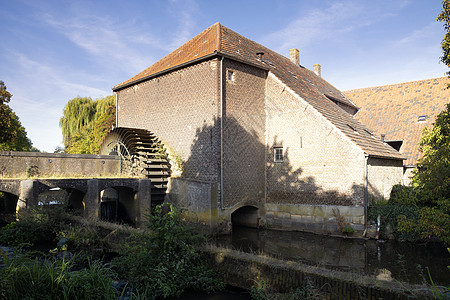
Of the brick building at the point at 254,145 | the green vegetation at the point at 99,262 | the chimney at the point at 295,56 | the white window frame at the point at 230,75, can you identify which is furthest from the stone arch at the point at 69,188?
the chimney at the point at 295,56

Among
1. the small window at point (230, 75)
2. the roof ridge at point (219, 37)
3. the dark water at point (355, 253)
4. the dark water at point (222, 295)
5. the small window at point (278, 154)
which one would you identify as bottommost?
the dark water at point (355, 253)

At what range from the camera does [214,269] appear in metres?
7.22

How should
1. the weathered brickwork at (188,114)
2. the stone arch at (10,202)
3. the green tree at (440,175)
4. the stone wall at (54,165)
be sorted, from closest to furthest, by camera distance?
1. the green tree at (440,175)
2. the stone wall at (54,165)
3. the weathered brickwork at (188,114)
4. the stone arch at (10,202)

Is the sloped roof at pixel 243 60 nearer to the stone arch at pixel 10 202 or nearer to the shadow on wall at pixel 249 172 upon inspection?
the shadow on wall at pixel 249 172

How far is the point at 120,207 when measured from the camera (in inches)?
646

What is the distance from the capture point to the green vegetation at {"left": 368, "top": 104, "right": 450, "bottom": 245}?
9.70 meters

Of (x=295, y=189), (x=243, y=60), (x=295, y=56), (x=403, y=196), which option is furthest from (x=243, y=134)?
(x=295, y=56)

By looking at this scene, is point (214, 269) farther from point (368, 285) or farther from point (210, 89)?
point (210, 89)

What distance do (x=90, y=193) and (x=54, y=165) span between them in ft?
8.70

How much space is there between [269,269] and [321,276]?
3.57 ft

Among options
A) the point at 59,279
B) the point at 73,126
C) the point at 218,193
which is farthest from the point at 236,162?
the point at 73,126

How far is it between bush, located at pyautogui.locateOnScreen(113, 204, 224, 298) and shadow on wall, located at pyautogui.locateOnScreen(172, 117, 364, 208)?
599 cm

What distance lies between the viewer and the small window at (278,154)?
1491 centimetres

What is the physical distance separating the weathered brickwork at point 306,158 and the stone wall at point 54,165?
789 centimetres
